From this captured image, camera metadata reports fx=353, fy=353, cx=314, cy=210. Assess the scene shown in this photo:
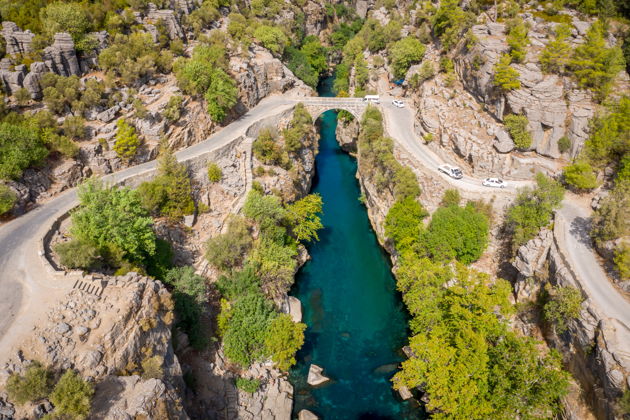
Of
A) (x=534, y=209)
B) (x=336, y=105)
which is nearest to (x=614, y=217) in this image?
(x=534, y=209)

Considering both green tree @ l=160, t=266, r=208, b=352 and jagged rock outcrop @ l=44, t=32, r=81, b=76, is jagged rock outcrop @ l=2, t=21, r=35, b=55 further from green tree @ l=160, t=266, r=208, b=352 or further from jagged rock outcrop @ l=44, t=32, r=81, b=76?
green tree @ l=160, t=266, r=208, b=352

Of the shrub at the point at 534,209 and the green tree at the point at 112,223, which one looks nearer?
the green tree at the point at 112,223

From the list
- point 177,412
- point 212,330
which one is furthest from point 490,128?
point 177,412

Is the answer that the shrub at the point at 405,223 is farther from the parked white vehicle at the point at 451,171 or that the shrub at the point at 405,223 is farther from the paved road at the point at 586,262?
the paved road at the point at 586,262

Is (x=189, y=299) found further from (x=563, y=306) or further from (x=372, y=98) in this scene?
(x=372, y=98)

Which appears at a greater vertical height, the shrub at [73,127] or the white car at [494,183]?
the shrub at [73,127]

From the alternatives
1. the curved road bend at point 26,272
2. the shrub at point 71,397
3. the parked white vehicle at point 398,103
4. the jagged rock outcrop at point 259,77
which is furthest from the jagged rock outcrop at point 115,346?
the parked white vehicle at point 398,103
